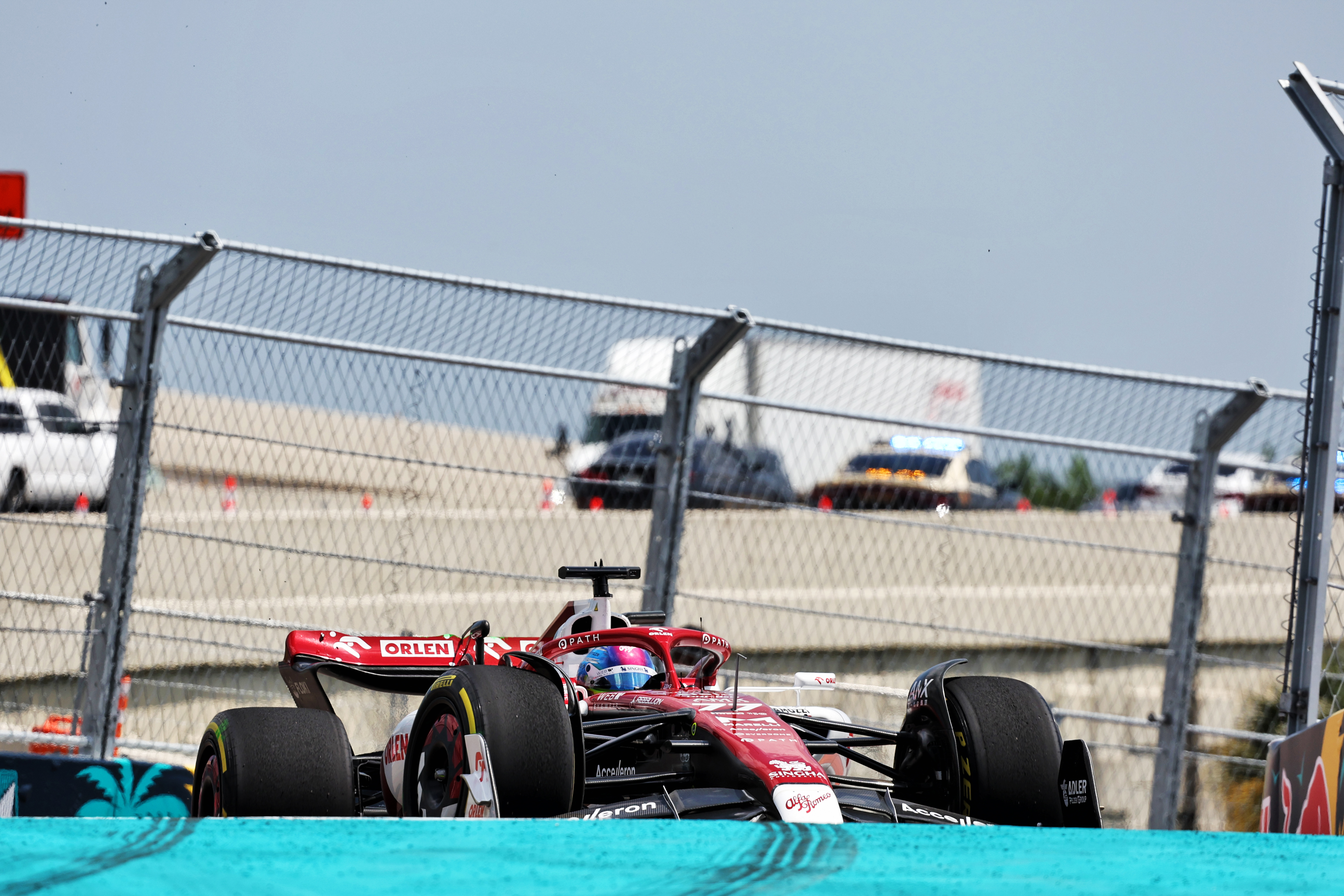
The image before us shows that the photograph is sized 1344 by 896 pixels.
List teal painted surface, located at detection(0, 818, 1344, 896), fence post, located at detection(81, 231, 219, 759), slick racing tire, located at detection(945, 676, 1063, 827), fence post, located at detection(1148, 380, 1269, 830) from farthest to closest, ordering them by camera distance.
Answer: fence post, located at detection(1148, 380, 1269, 830) → fence post, located at detection(81, 231, 219, 759) → slick racing tire, located at detection(945, 676, 1063, 827) → teal painted surface, located at detection(0, 818, 1344, 896)

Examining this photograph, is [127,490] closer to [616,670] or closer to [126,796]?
[126,796]

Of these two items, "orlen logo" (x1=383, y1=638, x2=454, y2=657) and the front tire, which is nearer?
"orlen logo" (x1=383, y1=638, x2=454, y2=657)

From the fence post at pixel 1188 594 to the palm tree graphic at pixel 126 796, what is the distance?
15.0ft

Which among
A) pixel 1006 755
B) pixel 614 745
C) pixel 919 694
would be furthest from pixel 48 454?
pixel 1006 755

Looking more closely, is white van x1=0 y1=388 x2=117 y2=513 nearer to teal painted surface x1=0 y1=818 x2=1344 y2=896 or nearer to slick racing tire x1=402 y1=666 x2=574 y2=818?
slick racing tire x1=402 y1=666 x2=574 y2=818

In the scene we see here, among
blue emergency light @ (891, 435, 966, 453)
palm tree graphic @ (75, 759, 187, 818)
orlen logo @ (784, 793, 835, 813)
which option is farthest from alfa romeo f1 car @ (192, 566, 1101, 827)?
blue emergency light @ (891, 435, 966, 453)

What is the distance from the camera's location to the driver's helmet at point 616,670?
5.19 m

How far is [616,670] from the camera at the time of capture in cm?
521

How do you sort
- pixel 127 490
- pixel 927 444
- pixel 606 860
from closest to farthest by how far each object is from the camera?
pixel 606 860 → pixel 127 490 → pixel 927 444

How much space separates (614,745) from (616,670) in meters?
0.68

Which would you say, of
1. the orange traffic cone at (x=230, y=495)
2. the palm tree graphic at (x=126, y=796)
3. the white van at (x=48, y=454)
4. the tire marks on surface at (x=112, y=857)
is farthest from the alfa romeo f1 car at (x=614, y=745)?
the tire marks on surface at (x=112, y=857)

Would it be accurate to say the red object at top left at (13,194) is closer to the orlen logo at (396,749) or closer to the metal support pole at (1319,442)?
the orlen logo at (396,749)

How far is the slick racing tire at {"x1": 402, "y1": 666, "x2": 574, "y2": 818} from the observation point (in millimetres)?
3920

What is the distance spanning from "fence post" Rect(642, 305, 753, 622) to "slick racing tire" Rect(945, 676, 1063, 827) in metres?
2.18
